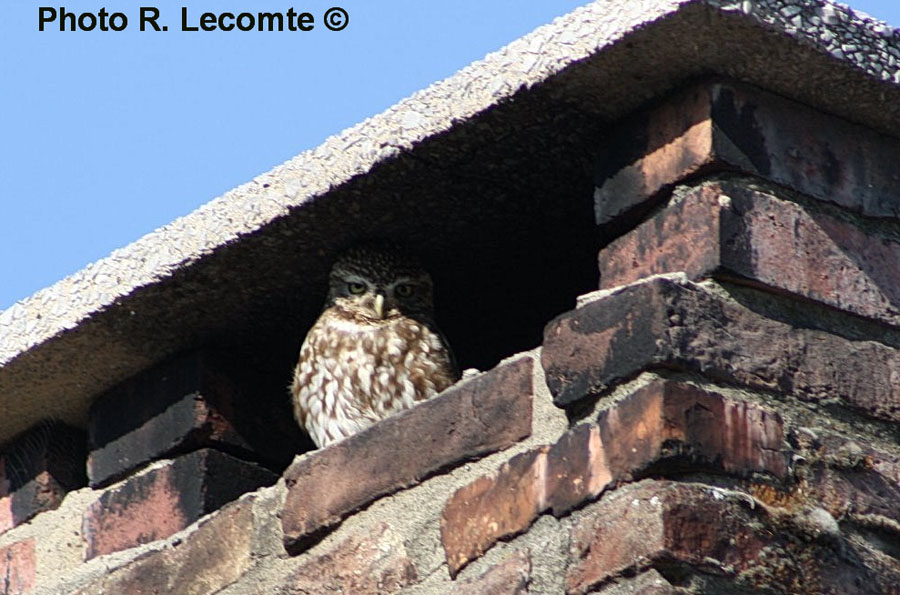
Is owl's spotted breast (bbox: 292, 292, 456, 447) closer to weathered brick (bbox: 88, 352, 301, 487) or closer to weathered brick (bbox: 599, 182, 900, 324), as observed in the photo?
weathered brick (bbox: 88, 352, 301, 487)

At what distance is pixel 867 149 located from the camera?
10.1ft

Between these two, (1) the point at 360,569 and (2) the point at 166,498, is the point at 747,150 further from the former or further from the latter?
(2) the point at 166,498

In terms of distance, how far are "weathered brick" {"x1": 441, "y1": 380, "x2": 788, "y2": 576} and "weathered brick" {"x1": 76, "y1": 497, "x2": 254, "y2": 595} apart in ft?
1.85

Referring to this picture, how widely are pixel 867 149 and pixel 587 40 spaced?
1.52 ft

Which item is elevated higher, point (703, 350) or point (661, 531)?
point (703, 350)

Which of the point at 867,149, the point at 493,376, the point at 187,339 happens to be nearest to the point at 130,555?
the point at 187,339

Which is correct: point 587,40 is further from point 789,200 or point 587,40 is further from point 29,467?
point 29,467

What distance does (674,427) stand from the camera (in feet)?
8.76

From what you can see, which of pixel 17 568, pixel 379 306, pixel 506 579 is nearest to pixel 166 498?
pixel 17 568

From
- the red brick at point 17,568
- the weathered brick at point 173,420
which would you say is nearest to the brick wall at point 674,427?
the weathered brick at point 173,420

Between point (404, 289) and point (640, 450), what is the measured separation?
151 centimetres

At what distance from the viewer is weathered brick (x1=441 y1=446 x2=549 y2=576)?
111 inches

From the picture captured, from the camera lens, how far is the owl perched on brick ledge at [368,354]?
13.0 feet

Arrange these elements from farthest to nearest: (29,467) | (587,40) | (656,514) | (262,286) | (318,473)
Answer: (29,467), (262,286), (318,473), (587,40), (656,514)
